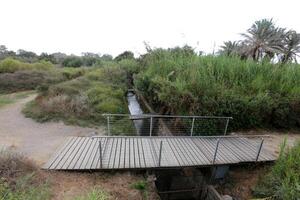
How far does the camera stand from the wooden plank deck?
4.57 meters

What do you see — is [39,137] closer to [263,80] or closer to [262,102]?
[262,102]

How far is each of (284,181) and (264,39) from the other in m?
22.2

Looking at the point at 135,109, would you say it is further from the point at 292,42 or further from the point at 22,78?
the point at 292,42

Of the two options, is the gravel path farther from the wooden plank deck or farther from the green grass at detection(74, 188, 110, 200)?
the green grass at detection(74, 188, 110, 200)

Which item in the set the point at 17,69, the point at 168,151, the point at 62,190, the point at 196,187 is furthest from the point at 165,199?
the point at 17,69

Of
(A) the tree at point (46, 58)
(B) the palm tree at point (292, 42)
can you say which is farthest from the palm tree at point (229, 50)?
(A) the tree at point (46, 58)

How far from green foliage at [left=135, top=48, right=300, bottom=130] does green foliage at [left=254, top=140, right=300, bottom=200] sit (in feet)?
7.80

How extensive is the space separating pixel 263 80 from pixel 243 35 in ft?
61.5

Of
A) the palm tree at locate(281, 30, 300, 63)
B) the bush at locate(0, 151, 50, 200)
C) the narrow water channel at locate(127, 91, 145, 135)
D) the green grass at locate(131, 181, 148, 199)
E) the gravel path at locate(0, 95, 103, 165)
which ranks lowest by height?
the narrow water channel at locate(127, 91, 145, 135)

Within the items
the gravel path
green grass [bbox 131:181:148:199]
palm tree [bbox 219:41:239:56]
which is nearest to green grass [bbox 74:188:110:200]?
green grass [bbox 131:181:148:199]

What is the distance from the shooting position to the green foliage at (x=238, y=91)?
6457 mm

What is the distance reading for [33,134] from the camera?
6.95m

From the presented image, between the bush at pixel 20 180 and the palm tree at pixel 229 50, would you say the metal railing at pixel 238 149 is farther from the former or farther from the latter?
the palm tree at pixel 229 50

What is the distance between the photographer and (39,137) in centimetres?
670
